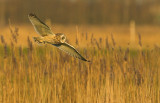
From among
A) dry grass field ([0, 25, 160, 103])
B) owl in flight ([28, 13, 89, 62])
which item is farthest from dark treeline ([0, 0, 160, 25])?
owl in flight ([28, 13, 89, 62])

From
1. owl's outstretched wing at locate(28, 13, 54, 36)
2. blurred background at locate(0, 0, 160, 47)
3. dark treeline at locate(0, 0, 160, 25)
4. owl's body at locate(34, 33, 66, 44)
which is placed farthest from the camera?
dark treeline at locate(0, 0, 160, 25)

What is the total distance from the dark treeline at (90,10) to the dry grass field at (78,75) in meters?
14.9

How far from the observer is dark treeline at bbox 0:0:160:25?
19.8 metres

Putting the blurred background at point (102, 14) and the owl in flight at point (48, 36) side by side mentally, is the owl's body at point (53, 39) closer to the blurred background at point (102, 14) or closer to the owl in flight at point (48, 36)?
the owl in flight at point (48, 36)

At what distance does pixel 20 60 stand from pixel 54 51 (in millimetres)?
368

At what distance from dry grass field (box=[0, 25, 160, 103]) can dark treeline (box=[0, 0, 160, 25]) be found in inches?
587

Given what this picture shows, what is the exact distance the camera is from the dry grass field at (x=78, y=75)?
3.90m

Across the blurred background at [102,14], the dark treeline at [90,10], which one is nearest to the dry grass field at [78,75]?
the blurred background at [102,14]

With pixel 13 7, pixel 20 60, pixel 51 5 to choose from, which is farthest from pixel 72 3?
pixel 20 60

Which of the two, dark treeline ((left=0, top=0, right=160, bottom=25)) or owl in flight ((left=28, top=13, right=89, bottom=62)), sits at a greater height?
dark treeline ((left=0, top=0, right=160, bottom=25))

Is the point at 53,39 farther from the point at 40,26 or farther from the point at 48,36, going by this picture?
the point at 40,26

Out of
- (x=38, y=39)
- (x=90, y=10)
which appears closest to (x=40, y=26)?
(x=38, y=39)

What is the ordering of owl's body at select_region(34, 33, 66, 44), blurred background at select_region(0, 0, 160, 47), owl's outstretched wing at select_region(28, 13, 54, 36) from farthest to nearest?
blurred background at select_region(0, 0, 160, 47) < owl's outstretched wing at select_region(28, 13, 54, 36) < owl's body at select_region(34, 33, 66, 44)

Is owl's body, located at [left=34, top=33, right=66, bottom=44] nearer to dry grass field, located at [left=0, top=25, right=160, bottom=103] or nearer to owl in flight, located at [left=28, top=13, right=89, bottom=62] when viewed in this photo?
owl in flight, located at [left=28, top=13, right=89, bottom=62]
